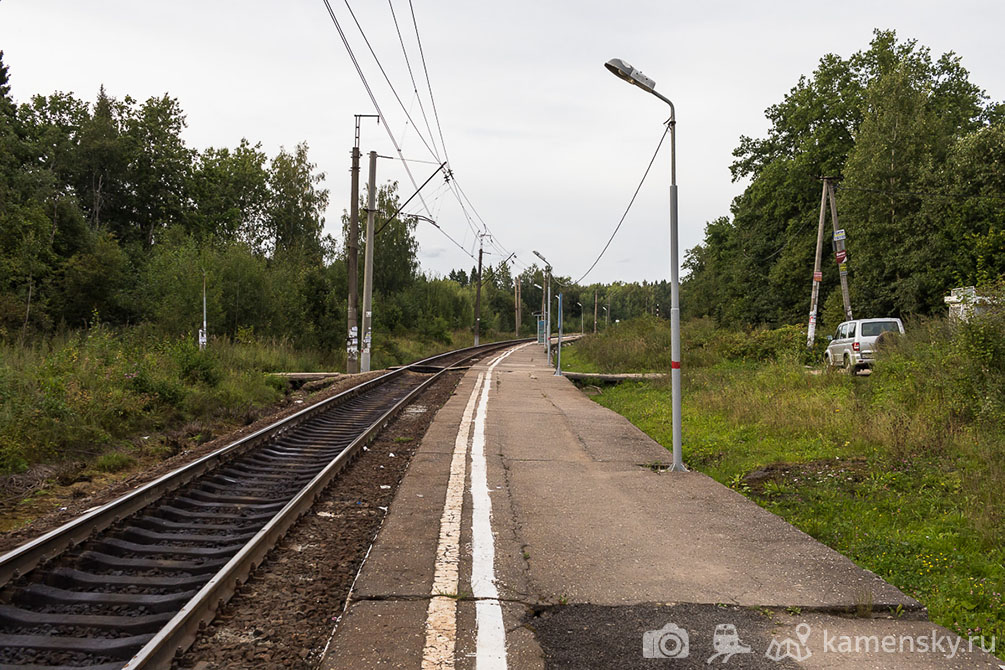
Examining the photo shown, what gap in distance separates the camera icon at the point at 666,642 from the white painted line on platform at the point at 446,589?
42.4 inches

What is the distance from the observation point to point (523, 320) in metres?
117

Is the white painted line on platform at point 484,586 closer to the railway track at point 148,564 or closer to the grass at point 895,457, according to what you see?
the railway track at point 148,564

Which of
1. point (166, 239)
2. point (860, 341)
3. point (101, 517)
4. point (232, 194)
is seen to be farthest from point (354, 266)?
point (232, 194)

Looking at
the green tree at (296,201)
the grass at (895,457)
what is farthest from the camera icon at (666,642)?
the green tree at (296,201)

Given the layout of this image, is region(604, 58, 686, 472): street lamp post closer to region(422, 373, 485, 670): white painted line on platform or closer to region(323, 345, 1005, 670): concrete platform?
region(323, 345, 1005, 670): concrete platform

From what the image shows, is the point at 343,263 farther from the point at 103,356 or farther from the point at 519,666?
the point at 519,666

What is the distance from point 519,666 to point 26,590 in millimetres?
3329

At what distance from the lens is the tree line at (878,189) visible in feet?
88.0

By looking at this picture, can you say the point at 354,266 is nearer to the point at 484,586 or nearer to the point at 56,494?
the point at 56,494

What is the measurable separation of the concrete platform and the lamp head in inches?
205

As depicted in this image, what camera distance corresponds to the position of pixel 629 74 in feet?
28.6

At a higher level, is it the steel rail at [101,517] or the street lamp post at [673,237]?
the street lamp post at [673,237]

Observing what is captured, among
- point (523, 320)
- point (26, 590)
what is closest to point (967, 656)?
point (26, 590)

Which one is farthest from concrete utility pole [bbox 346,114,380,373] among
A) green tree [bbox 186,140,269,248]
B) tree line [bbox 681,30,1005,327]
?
green tree [bbox 186,140,269,248]
